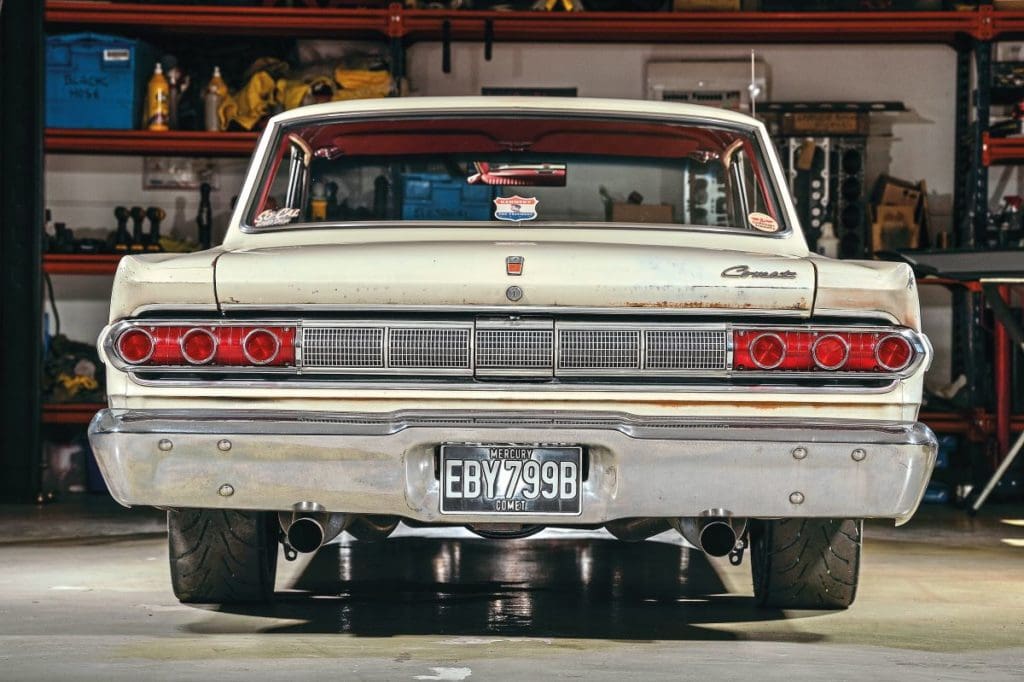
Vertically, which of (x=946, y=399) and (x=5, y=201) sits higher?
(x=5, y=201)

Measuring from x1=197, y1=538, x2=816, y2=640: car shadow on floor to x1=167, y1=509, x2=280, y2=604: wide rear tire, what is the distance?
3.3 inches

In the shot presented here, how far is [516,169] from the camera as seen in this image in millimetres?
5316

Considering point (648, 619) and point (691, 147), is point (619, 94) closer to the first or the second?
point (691, 147)

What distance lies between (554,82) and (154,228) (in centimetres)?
282

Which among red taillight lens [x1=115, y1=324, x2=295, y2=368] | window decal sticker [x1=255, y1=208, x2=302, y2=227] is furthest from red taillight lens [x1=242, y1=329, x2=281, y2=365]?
window decal sticker [x1=255, y1=208, x2=302, y2=227]

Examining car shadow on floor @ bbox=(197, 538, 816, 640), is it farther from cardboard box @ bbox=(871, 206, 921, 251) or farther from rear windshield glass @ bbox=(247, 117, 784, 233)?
cardboard box @ bbox=(871, 206, 921, 251)

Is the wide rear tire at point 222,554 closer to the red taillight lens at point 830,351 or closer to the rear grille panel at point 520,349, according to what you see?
the rear grille panel at point 520,349

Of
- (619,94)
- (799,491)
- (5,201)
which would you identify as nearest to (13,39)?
(5,201)

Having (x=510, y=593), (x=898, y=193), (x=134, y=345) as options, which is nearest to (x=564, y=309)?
(x=134, y=345)

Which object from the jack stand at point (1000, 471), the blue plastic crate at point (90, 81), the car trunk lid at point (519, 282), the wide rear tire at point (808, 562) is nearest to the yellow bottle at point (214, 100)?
the blue plastic crate at point (90, 81)

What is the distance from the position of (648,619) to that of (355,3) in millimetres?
5853

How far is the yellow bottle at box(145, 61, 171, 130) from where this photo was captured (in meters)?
9.82

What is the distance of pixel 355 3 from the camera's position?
9883 mm

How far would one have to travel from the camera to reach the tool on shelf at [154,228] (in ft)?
32.6
